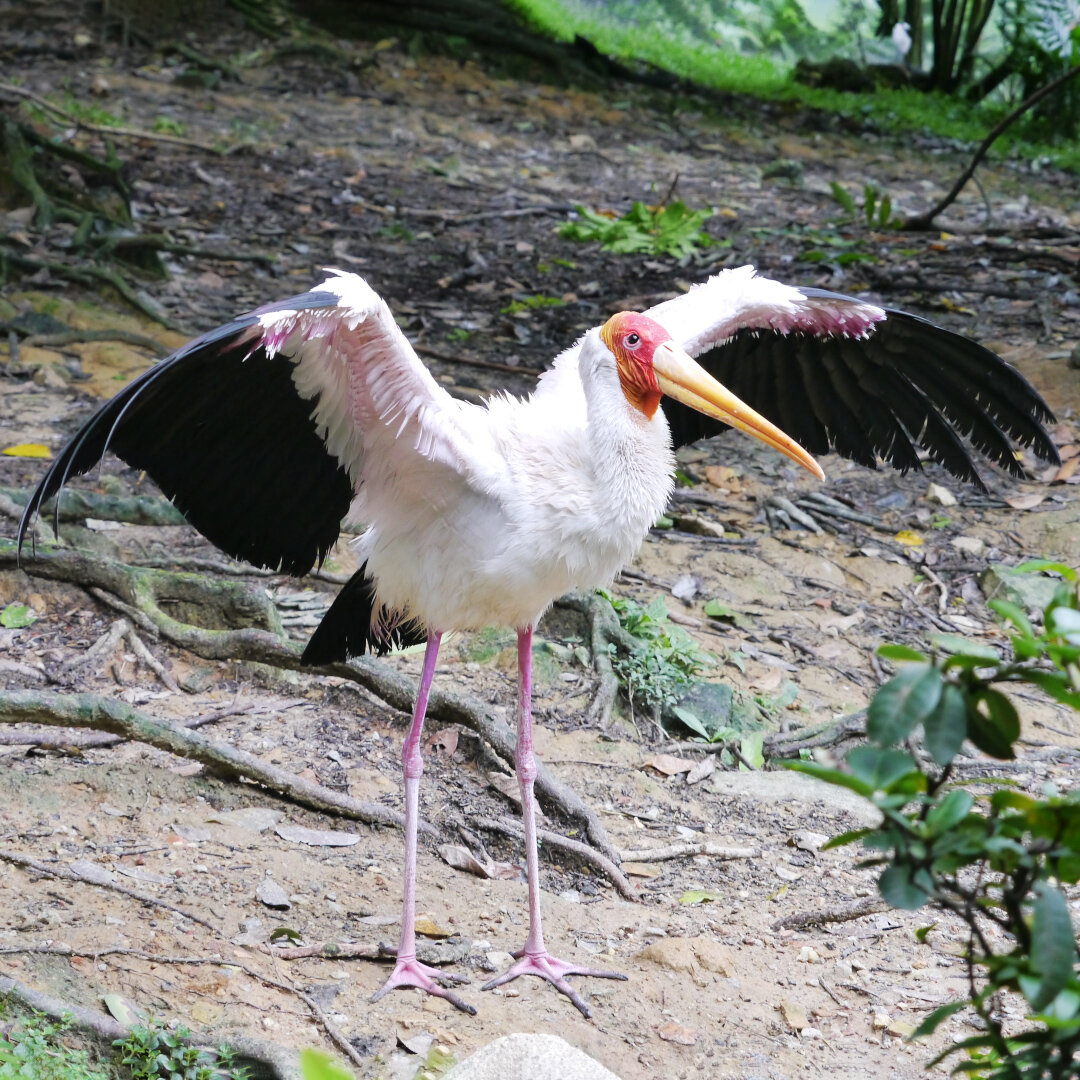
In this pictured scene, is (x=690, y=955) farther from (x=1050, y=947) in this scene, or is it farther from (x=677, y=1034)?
(x=1050, y=947)

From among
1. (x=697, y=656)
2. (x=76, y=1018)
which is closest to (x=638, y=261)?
(x=697, y=656)

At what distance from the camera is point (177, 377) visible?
273cm

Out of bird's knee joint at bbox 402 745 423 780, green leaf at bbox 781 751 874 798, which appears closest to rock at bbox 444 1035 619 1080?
bird's knee joint at bbox 402 745 423 780

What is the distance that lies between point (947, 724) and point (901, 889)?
182mm

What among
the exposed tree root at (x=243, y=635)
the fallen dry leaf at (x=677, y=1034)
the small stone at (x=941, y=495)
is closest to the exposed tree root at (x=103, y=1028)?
the fallen dry leaf at (x=677, y=1034)

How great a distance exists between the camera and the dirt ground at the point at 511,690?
2.81 m

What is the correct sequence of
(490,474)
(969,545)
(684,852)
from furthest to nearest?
(969,545) < (684,852) < (490,474)

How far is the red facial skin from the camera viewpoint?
3023mm

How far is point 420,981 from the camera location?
2.89 meters

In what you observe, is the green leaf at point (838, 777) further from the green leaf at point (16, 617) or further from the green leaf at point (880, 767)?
the green leaf at point (16, 617)

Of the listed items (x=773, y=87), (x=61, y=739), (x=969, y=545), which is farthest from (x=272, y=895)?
(x=773, y=87)

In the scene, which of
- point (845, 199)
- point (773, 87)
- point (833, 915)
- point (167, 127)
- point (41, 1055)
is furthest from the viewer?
point (773, 87)

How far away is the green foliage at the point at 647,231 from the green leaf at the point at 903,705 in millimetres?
7355

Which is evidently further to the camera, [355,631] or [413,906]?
[355,631]
